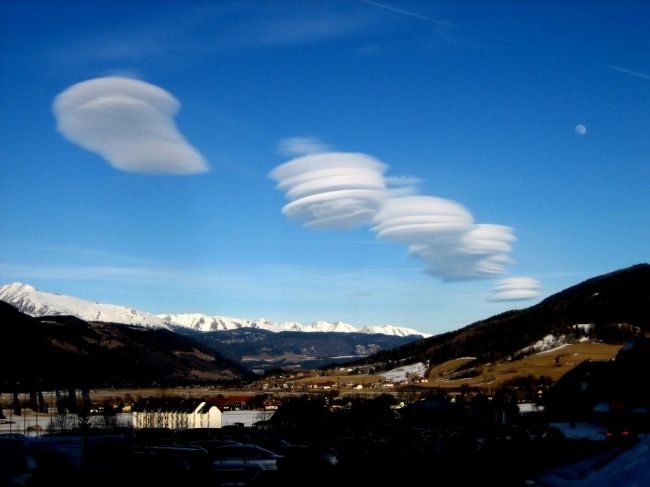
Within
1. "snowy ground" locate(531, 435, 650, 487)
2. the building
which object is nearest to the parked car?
"snowy ground" locate(531, 435, 650, 487)

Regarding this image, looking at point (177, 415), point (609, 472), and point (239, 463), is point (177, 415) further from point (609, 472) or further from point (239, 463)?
point (609, 472)

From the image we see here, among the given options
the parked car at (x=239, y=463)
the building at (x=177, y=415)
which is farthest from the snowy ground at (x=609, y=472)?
the building at (x=177, y=415)

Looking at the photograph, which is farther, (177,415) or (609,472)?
(177,415)

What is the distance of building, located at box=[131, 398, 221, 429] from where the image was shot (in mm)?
117062

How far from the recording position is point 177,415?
124 metres

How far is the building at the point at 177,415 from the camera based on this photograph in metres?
117

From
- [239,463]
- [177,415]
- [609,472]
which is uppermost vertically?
[609,472]

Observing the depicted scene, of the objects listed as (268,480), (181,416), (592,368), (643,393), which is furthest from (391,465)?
(181,416)

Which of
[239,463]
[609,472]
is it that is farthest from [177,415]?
[609,472]

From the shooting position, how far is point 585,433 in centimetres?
3650

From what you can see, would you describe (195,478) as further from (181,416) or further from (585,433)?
(181,416)

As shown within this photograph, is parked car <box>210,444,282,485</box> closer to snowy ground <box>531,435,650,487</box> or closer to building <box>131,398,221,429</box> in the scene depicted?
snowy ground <box>531,435,650,487</box>

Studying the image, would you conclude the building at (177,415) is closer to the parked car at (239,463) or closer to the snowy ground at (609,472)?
the parked car at (239,463)

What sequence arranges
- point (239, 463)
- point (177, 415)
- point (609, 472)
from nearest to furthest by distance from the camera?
point (609, 472)
point (239, 463)
point (177, 415)
